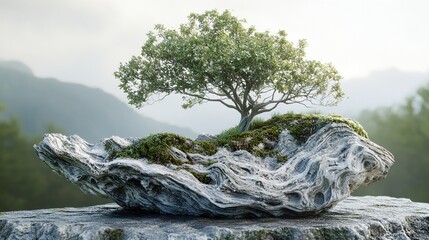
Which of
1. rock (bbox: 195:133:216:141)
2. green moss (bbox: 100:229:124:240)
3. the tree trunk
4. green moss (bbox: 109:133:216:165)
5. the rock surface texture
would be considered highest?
the tree trunk

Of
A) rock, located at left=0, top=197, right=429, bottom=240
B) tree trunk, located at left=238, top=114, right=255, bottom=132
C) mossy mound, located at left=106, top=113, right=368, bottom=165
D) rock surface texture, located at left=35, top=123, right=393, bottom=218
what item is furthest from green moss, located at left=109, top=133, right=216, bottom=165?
tree trunk, located at left=238, top=114, right=255, bottom=132

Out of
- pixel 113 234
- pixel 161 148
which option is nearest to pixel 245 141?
pixel 161 148

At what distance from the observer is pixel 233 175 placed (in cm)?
942

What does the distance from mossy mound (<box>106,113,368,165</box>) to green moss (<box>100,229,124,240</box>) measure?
1.85 meters

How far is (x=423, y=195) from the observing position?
892 inches

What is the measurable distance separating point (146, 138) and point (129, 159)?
771 millimetres

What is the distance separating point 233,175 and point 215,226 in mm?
1393

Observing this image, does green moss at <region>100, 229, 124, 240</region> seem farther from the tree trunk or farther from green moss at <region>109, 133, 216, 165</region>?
the tree trunk

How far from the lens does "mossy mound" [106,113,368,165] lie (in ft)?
33.0

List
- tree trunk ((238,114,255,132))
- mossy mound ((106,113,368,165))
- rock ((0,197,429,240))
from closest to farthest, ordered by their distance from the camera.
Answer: rock ((0,197,429,240)) < mossy mound ((106,113,368,165)) < tree trunk ((238,114,255,132))

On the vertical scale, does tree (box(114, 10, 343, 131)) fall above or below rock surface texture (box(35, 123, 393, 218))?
above

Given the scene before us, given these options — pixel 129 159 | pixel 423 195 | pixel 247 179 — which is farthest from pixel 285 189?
pixel 423 195

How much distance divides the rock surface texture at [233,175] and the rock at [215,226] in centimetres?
26

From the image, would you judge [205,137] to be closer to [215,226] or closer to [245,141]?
[245,141]
